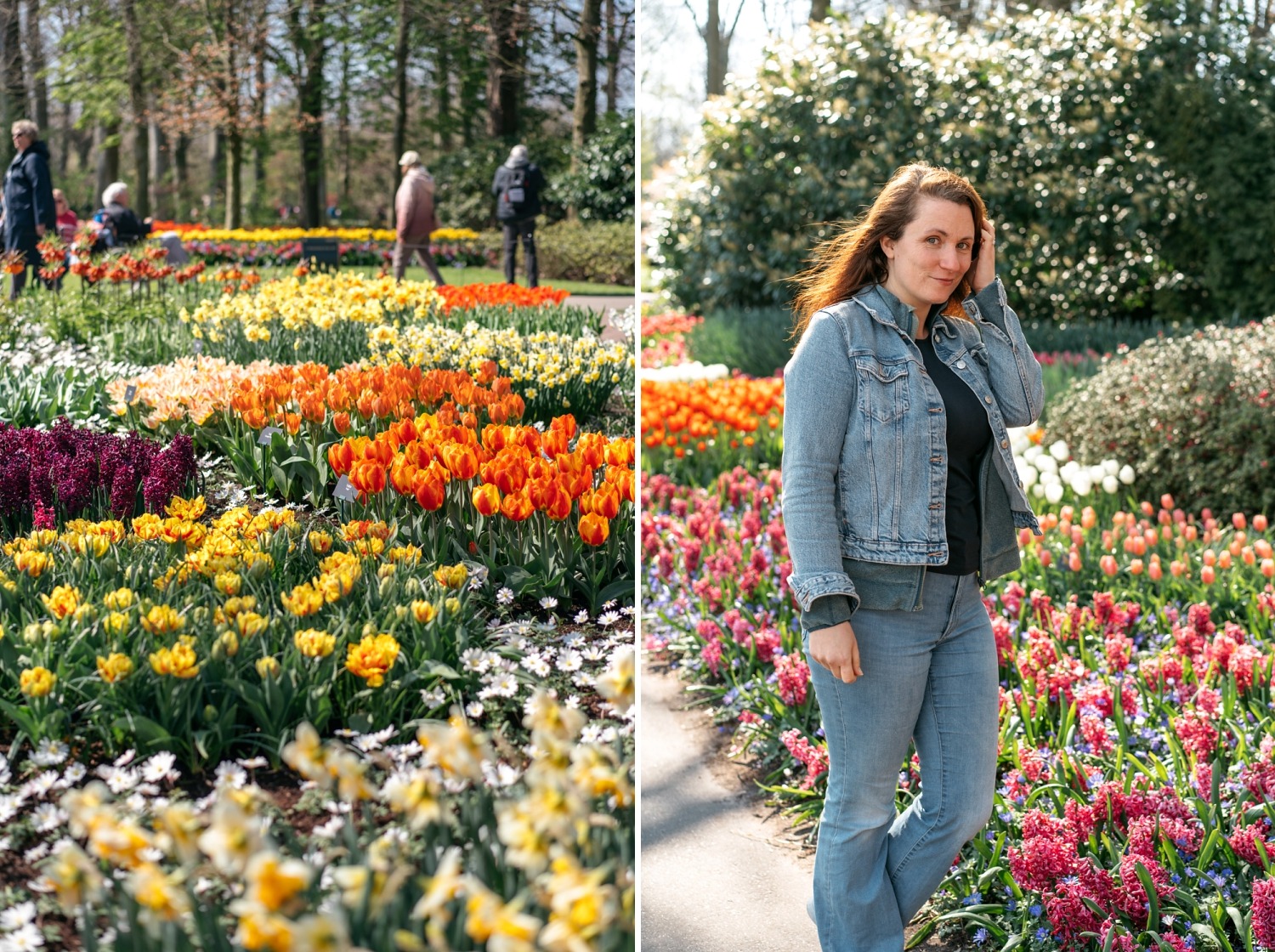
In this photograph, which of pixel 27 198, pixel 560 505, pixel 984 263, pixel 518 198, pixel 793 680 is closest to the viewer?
pixel 984 263

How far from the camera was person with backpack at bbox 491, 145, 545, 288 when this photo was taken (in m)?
11.0

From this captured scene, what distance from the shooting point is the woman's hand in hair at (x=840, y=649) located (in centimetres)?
206

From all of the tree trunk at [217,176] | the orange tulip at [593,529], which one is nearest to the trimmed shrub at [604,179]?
the tree trunk at [217,176]

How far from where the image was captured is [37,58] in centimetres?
1230

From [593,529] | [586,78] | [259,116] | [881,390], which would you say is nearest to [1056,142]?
[586,78]

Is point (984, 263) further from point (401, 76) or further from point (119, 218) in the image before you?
point (401, 76)

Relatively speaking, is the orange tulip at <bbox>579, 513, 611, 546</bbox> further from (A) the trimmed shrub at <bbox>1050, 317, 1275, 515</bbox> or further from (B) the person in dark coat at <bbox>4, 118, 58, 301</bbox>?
(B) the person in dark coat at <bbox>4, 118, 58, 301</bbox>

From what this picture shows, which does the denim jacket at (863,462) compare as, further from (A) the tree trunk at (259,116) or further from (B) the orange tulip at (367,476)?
(A) the tree trunk at (259,116)

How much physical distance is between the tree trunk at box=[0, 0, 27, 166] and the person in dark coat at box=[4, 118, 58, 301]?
247 cm

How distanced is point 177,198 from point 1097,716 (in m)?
27.3

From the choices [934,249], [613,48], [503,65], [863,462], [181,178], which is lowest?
[863,462]

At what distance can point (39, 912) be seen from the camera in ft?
4.15

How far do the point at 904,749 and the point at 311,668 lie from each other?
108cm

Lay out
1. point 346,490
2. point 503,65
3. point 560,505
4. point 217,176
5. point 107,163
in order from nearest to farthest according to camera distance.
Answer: point 560,505
point 346,490
point 503,65
point 107,163
point 217,176
